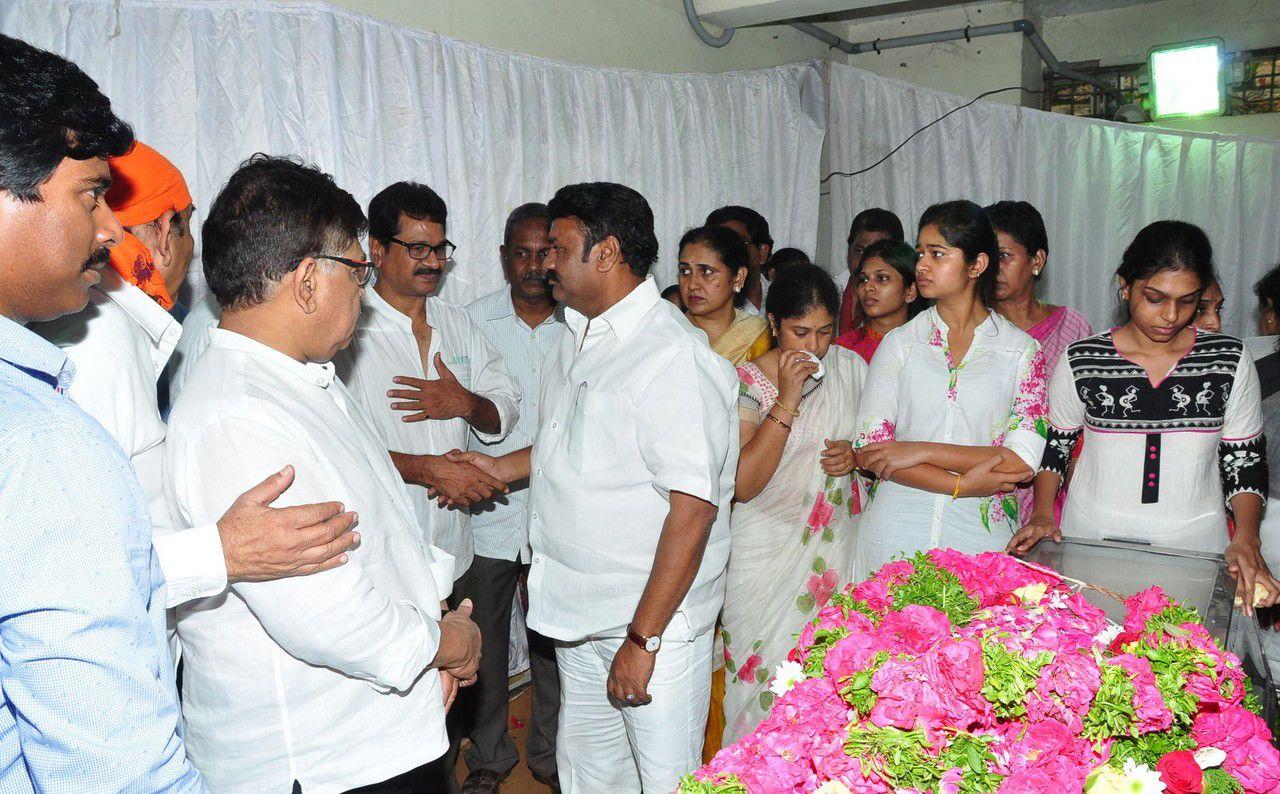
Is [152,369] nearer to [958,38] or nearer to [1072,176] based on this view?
[1072,176]

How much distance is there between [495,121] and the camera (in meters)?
3.93

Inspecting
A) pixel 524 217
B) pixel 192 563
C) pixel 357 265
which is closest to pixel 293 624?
pixel 192 563

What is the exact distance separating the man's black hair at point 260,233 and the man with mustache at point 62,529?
0.34 m

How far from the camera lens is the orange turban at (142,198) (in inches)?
78.9

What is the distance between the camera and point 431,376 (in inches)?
120

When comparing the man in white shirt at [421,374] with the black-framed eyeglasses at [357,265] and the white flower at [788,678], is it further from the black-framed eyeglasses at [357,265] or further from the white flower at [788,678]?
the white flower at [788,678]

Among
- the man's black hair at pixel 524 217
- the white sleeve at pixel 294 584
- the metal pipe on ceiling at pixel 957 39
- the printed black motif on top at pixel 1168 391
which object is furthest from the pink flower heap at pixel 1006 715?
the metal pipe on ceiling at pixel 957 39

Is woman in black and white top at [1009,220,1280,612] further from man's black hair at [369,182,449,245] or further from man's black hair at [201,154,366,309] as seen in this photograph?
man's black hair at [369,182,449,245]

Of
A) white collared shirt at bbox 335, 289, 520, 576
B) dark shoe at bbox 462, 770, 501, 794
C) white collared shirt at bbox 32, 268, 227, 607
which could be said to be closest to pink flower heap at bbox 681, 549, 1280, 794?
white collared shirt at bbox 32, 268, 227, 607

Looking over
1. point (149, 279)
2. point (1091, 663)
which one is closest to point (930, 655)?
point (1091, 663)

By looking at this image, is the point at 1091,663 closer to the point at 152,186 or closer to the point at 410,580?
the point at 410,580

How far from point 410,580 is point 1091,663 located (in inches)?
42.4

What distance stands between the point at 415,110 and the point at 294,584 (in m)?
2.60

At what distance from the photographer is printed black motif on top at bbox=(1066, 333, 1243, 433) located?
241 cm
